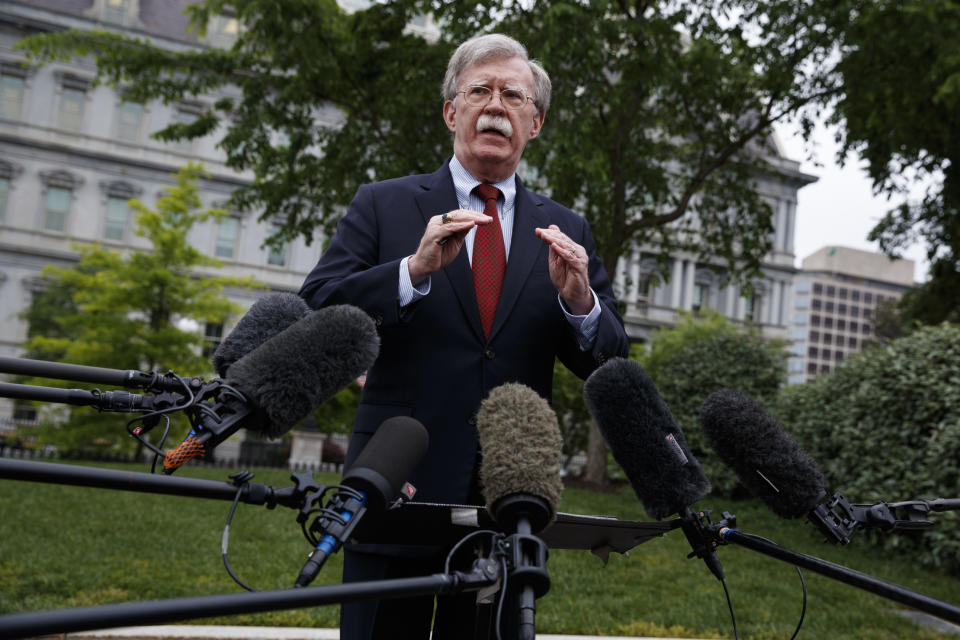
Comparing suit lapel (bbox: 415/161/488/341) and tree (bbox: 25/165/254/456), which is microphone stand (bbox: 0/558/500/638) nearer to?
suit lapel (bbox: 415/161/488/341)

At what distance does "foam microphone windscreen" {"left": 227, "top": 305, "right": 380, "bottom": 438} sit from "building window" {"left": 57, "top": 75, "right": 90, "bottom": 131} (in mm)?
42648

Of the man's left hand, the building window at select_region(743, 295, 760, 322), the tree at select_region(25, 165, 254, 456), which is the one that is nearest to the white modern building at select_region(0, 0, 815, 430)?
the building window at select_region(743, 295, 760, 322)

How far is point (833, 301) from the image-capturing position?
150875 millimetres

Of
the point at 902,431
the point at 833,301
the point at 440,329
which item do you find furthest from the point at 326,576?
the point at 833,301

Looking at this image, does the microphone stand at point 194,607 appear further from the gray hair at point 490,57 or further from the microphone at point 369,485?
the gray hair at point 490,57

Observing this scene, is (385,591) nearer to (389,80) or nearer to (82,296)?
(389,80)

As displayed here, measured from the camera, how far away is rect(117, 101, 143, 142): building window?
38844 mm

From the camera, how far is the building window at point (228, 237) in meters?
40.1

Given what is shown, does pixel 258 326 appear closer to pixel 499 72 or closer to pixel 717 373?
pixel 499 72

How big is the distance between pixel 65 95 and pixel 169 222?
23.0m

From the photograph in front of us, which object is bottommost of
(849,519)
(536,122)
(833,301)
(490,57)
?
(849,519)

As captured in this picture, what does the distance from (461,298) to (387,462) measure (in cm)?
99

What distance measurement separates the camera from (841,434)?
10.9m

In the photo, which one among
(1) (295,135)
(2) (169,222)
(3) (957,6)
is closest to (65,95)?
(2) (169,222)
